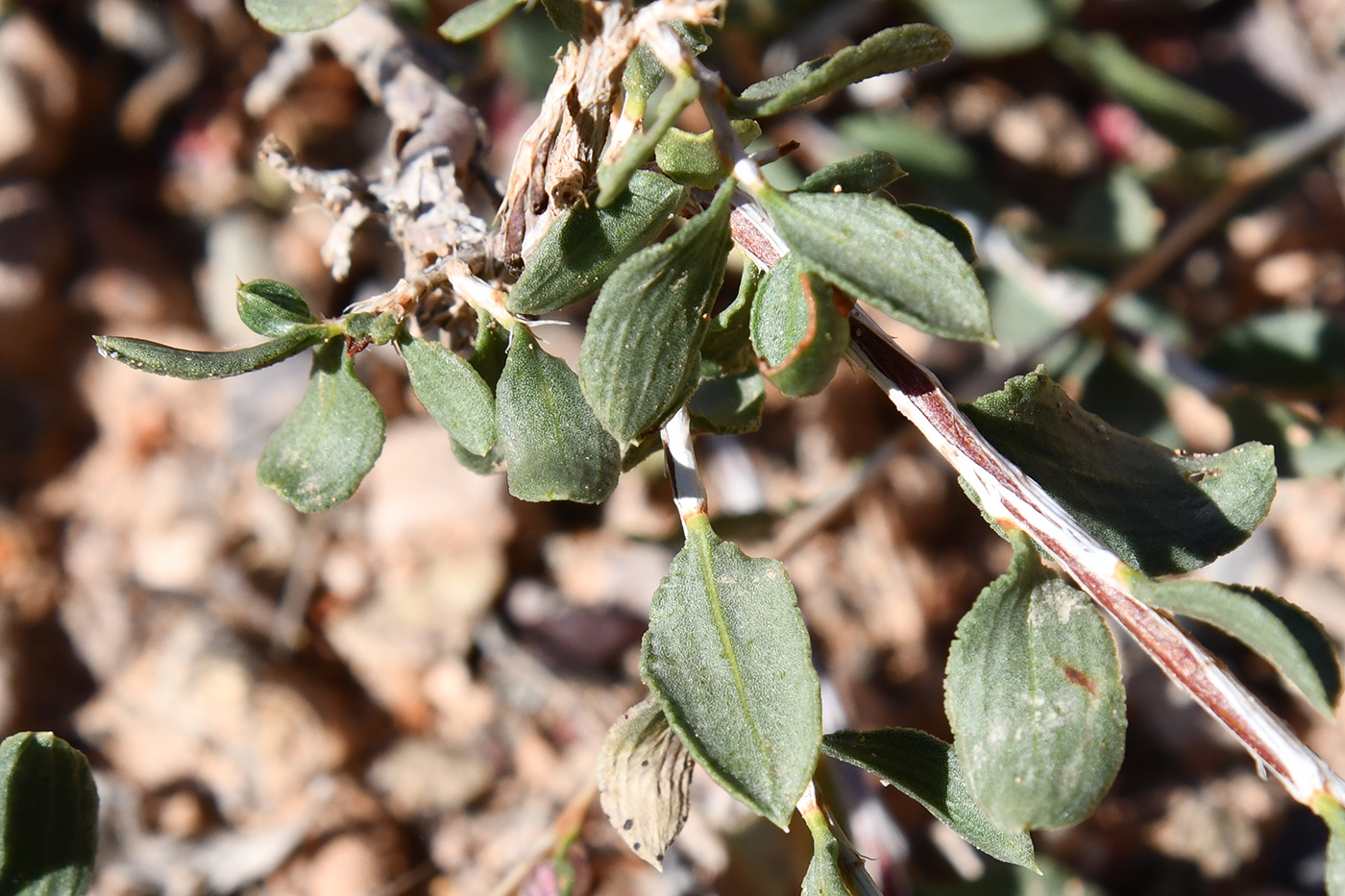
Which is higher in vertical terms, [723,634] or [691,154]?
[691,154]

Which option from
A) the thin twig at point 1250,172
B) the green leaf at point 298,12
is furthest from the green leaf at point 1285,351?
the green leaf at point 298,12

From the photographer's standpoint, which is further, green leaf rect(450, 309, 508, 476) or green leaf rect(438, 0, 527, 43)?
green leaf rect(450, 309, 508, 476)

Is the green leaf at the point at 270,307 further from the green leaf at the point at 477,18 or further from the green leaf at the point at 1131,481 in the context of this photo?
the green leaf at the point at 1131,481

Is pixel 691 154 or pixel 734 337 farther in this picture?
pixel 734 337

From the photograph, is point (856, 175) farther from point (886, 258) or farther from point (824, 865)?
point (824, 865)

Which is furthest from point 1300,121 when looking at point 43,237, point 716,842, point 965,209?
point 43,237

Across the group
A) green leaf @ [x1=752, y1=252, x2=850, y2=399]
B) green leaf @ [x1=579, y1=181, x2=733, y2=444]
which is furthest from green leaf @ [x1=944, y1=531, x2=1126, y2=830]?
green leaf @ [x1=579, y1=181, x2=733, y2=444]

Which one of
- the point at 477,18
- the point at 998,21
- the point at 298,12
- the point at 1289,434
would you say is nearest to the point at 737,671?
the point at 477,18

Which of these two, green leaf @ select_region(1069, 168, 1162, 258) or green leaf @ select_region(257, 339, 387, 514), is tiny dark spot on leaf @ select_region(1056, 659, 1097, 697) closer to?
green leaf @ select_region(257, 339, 387, 514)
